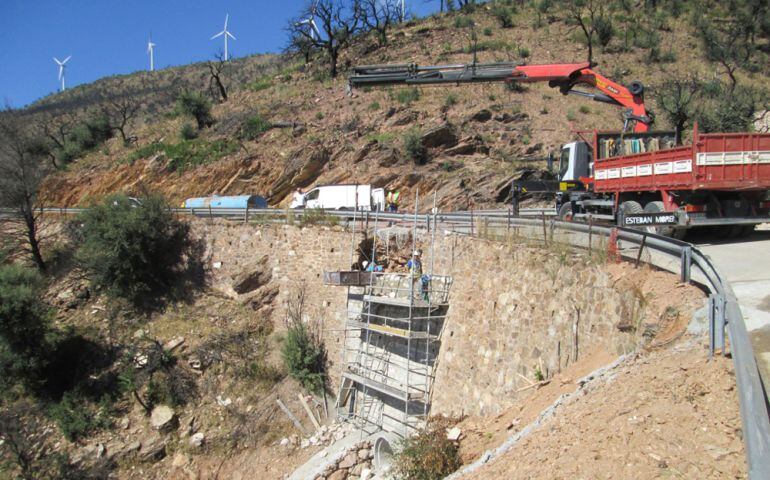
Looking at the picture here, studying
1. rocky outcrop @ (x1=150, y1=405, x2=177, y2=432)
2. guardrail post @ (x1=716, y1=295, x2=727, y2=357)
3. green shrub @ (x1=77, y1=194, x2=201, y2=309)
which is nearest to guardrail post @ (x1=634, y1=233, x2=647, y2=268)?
guardrail post @ (x1=716, y1=295, x2=727, y2=357)

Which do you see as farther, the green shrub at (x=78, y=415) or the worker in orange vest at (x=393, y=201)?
the worker in orange vest at (x=393, y=201)

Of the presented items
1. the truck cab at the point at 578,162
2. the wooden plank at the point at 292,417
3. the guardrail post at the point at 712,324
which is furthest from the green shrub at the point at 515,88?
the guardrail post at the point at 712,324

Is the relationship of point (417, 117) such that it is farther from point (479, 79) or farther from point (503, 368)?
point (503, 368)

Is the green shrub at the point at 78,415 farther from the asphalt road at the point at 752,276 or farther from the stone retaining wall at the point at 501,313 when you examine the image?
the asphalt road at the point at 752,276

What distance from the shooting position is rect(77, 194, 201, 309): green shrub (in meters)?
20.2

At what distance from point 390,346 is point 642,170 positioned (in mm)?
8627

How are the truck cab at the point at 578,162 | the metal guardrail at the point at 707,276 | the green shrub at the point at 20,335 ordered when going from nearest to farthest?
the metal guardrail at the point at 707,276 → the green shrub at the point at 20,335 → the truck cab at the point at 578,162

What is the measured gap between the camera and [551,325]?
10.4m

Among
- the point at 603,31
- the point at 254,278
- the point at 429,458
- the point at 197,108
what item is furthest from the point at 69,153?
the point at 603,31

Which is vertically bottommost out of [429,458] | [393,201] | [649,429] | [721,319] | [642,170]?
[429,458]

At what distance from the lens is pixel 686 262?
8156 millimetres

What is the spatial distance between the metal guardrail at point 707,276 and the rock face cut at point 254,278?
201 centimetres

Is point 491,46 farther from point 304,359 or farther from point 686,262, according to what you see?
point 686,262

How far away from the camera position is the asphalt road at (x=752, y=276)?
21.1ft
